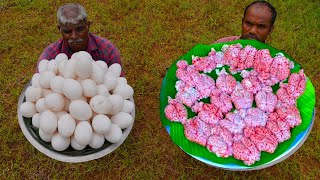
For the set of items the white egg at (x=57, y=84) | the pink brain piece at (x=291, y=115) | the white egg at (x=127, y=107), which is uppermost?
the white egg at (x=57, y=84)

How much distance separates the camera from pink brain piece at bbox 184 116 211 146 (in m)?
2.07

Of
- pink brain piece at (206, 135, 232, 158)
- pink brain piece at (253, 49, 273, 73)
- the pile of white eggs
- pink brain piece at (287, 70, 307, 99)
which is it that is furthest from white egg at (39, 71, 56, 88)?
pink brain piece at (287, 70, 307, 99)

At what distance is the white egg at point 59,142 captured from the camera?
178 cm

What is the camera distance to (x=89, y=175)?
314cm

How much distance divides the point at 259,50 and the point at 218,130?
714mm

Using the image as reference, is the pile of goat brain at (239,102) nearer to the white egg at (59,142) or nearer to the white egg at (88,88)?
the white egg at (88,88)

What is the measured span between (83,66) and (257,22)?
5.11 feet

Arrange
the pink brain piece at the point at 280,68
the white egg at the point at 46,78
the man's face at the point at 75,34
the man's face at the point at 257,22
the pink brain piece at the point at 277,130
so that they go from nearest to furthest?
the white egg at the point at 46,78
the pink brain piece at the point at 277,130
the pink brain piece at the point at 280,68
the man's face at the point at 75,34
the man's face at the point at 257,22

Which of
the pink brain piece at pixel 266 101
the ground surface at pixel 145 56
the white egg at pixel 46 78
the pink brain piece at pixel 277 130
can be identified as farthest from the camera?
the ground surface at pixel 145 56

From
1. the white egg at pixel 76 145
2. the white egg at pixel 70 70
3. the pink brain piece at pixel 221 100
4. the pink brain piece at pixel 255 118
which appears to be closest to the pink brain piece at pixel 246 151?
the pink brain piece at pixel 255 118

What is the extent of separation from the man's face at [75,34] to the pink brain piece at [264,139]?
140 cm

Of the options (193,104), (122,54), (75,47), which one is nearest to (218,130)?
(193,104)

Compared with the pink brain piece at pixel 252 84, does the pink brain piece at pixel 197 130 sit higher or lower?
lower

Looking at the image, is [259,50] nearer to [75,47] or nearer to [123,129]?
[123,129]
